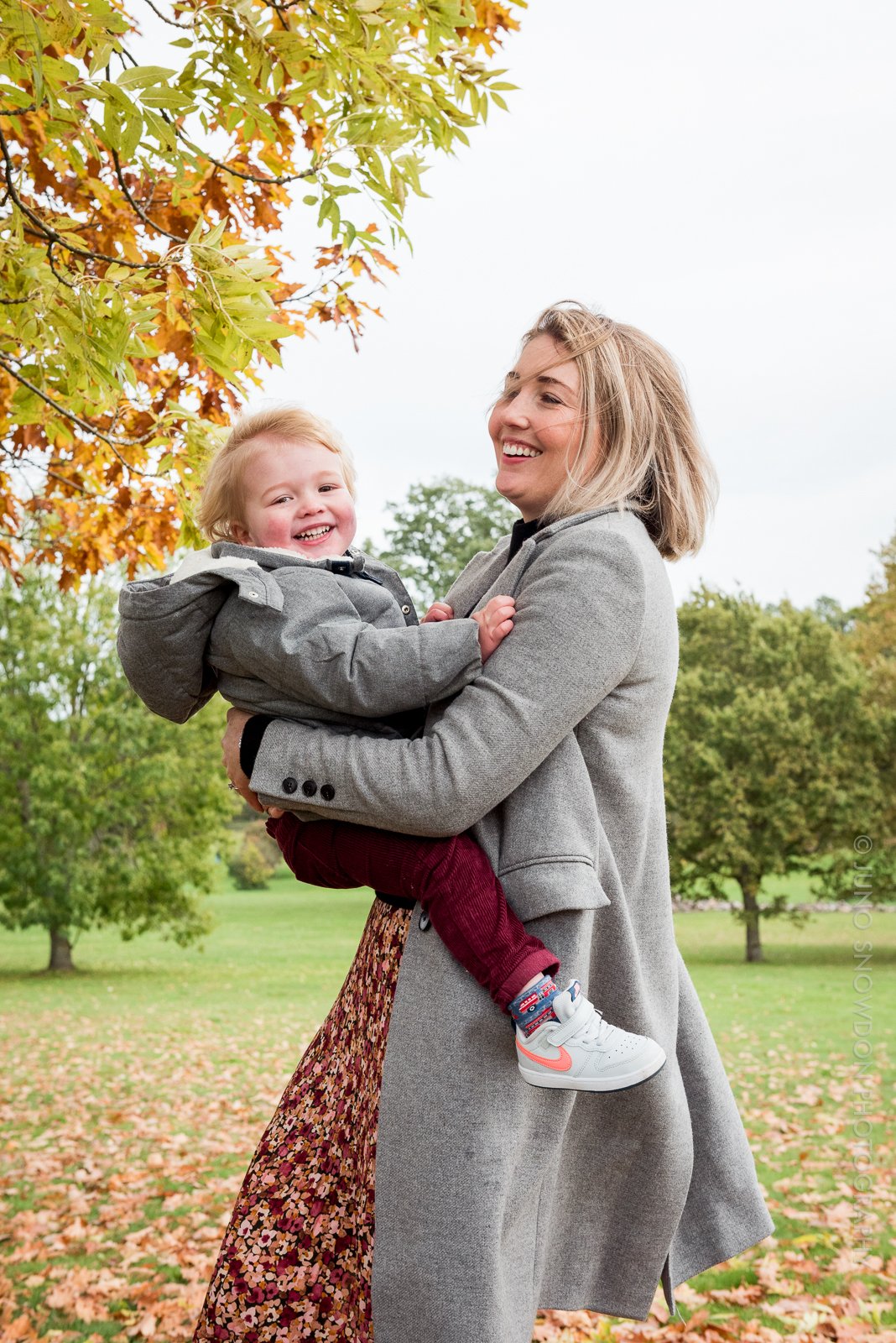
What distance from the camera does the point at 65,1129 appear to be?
31.4 ft

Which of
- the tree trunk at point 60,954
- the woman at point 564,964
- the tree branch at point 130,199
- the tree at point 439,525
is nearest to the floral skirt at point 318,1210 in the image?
the woman at point 564,964

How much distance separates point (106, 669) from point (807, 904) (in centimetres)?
2112

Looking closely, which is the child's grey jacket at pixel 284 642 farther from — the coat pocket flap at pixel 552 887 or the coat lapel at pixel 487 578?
the coat pocket flap at pixel 552 887

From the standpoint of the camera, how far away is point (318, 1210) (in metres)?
2.25

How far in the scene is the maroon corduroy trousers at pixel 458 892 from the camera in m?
1.97

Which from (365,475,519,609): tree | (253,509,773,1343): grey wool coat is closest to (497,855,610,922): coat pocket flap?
(253,509,773,1343): grey wool coat

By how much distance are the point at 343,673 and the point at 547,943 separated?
58 cm

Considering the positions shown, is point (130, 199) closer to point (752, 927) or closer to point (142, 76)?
point (142, 76)

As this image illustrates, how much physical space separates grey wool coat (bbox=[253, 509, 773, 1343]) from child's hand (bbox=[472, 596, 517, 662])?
3cm

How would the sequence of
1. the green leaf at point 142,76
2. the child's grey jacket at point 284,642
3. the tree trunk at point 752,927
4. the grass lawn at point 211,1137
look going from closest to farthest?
1. the child's grey jacket at point 284,642
2. the green leaf at point 142,76
3. the grass lawn at point 211,1137
4. the tree trunk at point 752,927

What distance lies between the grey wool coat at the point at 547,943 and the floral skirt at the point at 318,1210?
0.15 metres

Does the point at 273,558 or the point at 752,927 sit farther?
the point at 752,927

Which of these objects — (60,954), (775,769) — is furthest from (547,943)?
(60,954)

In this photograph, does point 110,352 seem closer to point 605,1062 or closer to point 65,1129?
point 605,1062
